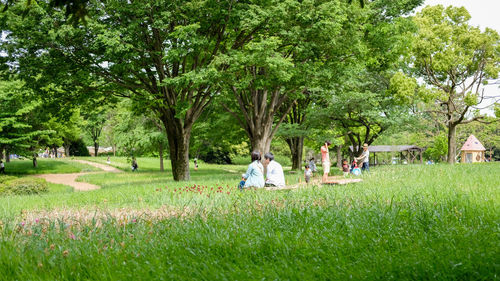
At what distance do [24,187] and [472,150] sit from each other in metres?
54.1

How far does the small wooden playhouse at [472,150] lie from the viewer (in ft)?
177

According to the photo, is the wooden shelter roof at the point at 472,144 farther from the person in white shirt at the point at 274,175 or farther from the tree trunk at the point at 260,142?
the person in white shirt at the point at 274,175

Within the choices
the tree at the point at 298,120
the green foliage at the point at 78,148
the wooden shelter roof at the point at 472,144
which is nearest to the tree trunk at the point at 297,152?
the tree at the point at 298,120

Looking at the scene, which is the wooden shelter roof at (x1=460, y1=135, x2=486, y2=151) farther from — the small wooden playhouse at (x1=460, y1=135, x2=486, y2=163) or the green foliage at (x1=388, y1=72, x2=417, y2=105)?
the green foliage at (x1=388, y1=72, x2=417, y2=105)

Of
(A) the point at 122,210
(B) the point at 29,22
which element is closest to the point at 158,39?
(B) the point at 29,22

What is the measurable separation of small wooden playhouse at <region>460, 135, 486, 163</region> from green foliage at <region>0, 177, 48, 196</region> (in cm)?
5249

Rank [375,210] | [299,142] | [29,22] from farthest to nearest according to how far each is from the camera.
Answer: [299,142]
[29,22]
[375,210]

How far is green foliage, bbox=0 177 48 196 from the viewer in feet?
59.3

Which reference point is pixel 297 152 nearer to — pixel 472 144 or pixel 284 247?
pixel 284 247

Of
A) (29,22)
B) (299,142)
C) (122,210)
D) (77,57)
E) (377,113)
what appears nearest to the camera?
(122,210)

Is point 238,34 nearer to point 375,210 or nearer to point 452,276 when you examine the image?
point 375,210

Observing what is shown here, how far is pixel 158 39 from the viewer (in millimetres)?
16953

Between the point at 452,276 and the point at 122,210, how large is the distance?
700 cm

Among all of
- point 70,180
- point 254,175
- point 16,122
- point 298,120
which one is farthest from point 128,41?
point 16,122
